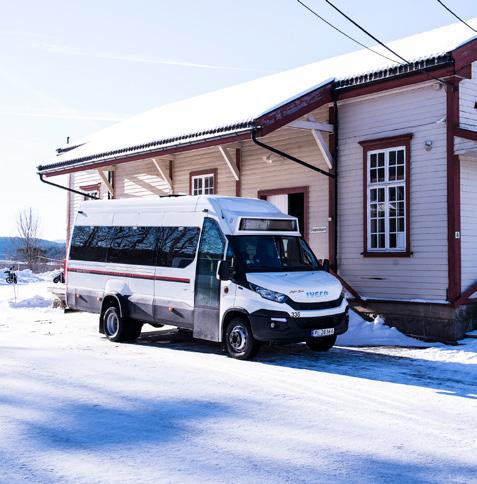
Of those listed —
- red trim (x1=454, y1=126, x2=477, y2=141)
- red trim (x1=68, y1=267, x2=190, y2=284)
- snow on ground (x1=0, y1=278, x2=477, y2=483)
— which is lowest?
snow on ground (x1=0, y1=278, x2=477, y2=483)

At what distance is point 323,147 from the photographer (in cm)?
1508

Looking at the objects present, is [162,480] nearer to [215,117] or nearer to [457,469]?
[457,469]

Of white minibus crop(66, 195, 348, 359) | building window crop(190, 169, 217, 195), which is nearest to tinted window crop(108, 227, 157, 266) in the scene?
white minibus crop(66, 195, 348, 359)

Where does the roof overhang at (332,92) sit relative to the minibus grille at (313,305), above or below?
above

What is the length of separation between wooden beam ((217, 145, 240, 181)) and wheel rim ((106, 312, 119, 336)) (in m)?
5.96

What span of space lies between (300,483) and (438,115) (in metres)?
10.2

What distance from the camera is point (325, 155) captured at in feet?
49.6

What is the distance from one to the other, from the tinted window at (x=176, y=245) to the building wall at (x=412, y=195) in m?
4.86

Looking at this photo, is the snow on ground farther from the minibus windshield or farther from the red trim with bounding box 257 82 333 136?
the red trim with bounding box 257 82 333 136

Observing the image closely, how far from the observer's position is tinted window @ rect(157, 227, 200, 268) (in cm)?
1130

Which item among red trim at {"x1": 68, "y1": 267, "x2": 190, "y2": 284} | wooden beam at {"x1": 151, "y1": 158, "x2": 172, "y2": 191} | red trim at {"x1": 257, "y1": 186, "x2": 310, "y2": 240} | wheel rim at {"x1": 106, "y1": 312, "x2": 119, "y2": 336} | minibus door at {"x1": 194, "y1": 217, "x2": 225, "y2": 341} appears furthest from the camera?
wooden beam at {"x1": 151, "y1": 158, "x2": 172, "y2": 191}

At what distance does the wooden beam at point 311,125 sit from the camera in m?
14.5

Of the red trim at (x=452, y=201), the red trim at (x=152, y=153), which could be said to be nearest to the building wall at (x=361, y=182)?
the red trim at (x=452, y=201)

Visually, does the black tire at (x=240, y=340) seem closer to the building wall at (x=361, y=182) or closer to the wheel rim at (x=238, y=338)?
the wheel rim at (x=238, y=338)
